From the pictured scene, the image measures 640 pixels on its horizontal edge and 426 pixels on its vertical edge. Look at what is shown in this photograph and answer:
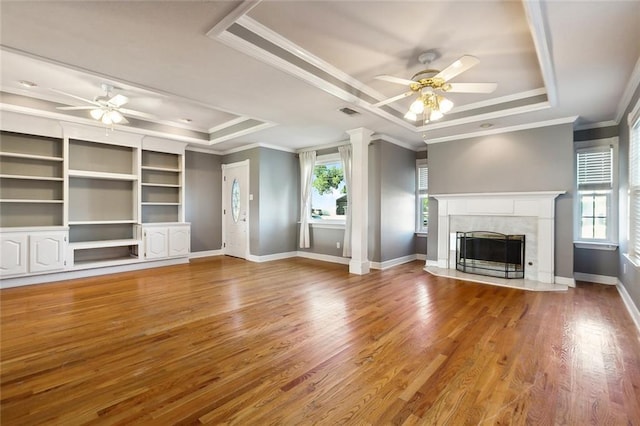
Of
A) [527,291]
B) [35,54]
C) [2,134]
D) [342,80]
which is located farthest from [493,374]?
[2,134]

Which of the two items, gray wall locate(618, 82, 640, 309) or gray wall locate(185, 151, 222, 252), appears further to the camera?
gray wall locate(185, 151, 222, 252)

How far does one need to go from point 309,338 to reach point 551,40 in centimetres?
330

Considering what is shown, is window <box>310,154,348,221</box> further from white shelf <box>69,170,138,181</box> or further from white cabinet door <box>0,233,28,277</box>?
white cabinet door <box>0,233,28,277</box>

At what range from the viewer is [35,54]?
9.11 feet

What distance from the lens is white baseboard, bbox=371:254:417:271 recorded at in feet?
18.8

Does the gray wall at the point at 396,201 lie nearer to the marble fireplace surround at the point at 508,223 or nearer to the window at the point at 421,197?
the window at the point at 421,197

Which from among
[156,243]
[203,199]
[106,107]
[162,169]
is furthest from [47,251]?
[203,199]

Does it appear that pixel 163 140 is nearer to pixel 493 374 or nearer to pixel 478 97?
pixel 478 97

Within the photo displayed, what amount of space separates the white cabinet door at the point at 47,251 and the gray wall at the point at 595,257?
8244 mm

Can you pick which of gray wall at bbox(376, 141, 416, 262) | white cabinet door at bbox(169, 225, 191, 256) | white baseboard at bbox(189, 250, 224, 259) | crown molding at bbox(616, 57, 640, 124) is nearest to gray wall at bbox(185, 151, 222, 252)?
white baseboard at bbox(189, 250, 224, 259)

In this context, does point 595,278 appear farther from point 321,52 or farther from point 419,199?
point 321,52

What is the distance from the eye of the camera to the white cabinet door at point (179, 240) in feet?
19.4

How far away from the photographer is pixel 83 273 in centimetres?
493

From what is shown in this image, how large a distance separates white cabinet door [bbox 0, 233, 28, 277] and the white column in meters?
5.00
